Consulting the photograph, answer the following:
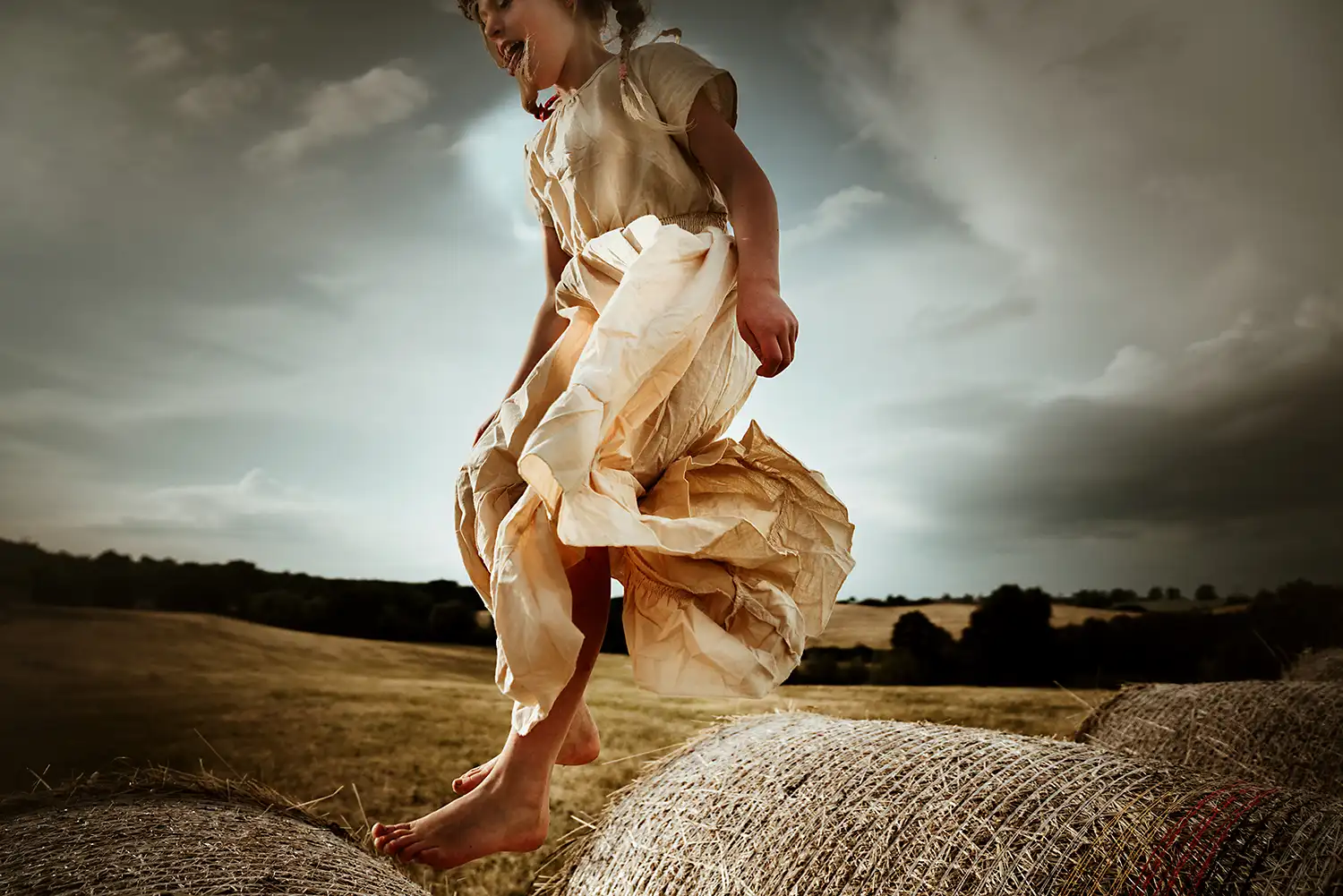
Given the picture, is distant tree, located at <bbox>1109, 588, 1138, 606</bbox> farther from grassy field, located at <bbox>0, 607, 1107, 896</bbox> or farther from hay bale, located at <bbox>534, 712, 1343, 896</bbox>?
hay bale, located at <bbox>534, 712, 1343, 896</bbox>

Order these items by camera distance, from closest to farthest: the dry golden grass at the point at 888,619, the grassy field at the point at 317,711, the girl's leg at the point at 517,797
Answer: the girl's leg at the point at 517,797
the grassy field at the point at 317,711
the dry golden grass at the point at 888,619

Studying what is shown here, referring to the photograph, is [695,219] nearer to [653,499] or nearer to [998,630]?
[653,499]

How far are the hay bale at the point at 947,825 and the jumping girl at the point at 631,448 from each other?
0.20 metres

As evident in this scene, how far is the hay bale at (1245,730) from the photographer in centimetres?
138

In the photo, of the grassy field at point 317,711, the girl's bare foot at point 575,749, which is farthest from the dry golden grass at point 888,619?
the girl's bare foot at point 575,749

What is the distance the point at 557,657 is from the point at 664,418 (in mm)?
260

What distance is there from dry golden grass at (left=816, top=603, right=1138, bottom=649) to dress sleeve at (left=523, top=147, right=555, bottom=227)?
2.36m

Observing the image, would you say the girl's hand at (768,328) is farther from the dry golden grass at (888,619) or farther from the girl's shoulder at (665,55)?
the dry golden grass at (888,619)

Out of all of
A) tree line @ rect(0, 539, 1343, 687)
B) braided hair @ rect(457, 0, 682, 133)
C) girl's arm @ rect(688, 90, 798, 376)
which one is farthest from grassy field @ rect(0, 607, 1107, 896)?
braided hair @ rect(457, 0, 682, 133)

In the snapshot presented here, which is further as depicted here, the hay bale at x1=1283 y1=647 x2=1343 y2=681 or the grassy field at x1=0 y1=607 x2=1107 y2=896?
the grassy field at x1=0 y1=607 x2=1107 y2=896

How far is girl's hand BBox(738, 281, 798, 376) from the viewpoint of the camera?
773mm

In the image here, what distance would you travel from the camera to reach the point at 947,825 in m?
0.92

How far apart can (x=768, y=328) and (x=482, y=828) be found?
0.55 metres

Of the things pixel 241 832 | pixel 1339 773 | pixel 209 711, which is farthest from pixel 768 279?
pixel 209 711
